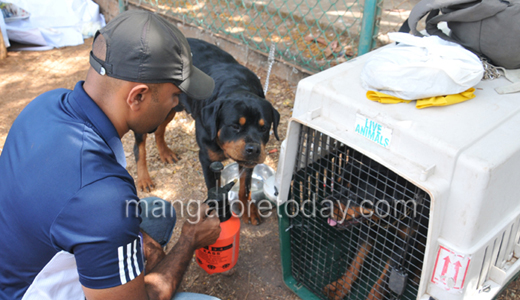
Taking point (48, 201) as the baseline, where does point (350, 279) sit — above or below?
below

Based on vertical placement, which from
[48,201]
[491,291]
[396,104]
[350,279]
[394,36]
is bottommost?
[350,279]

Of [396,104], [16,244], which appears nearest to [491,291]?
[396,104]

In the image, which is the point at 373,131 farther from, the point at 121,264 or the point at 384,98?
the point at 121,264

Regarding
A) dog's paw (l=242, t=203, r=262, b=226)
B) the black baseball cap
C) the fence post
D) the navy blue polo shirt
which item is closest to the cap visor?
the black baseball cap

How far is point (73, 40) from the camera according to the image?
6.20 metres

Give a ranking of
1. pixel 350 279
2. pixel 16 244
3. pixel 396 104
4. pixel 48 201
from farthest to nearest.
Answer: pixel 350 279, pixel 396 104, pixel 16 244, pixel 48 201

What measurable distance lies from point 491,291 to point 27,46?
633 cm

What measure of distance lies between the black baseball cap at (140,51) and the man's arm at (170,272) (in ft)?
2.43

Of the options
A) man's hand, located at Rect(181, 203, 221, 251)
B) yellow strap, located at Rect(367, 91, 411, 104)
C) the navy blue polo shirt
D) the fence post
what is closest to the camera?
the navy blue polo shirt

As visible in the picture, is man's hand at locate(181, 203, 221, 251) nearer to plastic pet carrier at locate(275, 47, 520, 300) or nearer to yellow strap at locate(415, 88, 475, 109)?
plastic pet carrier at locate(275, 47, 520, 300)

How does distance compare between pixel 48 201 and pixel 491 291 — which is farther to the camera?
pixel 491 291

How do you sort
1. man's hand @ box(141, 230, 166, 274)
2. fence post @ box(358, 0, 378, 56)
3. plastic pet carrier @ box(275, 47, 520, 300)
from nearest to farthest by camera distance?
plastic pet carrier @ box(275, 47, 520, 300) < man's hand @ box(141, 230, 166, 274) < fence post @ box(358, 0, 378, 56)

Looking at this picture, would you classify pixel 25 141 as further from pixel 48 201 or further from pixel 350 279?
pixel 350 279

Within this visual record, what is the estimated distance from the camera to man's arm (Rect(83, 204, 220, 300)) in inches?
61.3
